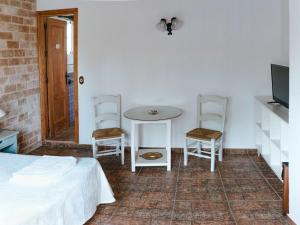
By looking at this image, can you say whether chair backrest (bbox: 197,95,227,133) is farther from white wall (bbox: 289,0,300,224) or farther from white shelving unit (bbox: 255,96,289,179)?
white wall (bbox: 289,0,300,224)

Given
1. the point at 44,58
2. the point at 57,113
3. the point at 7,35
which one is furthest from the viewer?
the point at 57,113

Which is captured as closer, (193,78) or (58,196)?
(58,196)

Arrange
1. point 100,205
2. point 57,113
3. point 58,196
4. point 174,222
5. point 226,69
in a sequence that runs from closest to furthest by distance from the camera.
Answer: point 58,196
point 174,222
point 100,205
point 226,69
point 57,113

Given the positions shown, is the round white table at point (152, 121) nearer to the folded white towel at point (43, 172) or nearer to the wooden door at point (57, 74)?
the folded white towel at point (43, 172)

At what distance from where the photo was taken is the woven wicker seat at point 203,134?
440 centimetres

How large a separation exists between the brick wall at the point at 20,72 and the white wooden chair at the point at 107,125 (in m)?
0.94

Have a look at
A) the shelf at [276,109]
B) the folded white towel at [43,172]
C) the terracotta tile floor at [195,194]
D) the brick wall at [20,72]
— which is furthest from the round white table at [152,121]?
the brick wall at [20,72]

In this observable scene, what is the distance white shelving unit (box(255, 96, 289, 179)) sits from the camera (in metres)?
3.71

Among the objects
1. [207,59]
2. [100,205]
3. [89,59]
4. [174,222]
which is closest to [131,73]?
[89,59]

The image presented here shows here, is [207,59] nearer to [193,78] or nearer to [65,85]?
[193,78]

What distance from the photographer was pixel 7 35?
4512mm

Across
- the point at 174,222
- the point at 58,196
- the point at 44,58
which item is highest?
the point at 44,58

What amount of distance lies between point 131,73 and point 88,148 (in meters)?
1.30

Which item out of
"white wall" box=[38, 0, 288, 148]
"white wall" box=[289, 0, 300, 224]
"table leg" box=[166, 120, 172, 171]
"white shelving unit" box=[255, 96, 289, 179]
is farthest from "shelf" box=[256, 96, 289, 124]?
"table leg" box=[166, 120, 172, 171]
